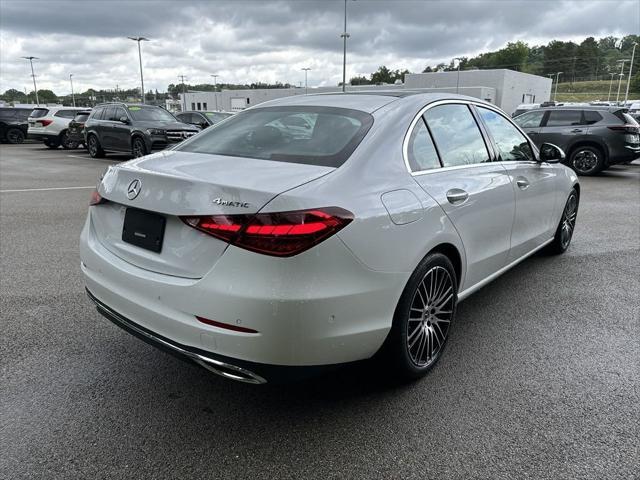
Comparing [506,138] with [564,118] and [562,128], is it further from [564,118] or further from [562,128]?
[564,118]

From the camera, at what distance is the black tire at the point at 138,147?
14500mm

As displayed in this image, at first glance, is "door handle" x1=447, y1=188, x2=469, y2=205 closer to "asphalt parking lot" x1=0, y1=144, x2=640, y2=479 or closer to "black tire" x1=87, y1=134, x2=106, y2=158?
"asphalt parking lot" x1=0, y1=144, x2=640, y2=479

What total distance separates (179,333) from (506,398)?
181 centimetres

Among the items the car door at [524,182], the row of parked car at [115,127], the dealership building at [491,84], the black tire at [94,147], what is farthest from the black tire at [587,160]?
the dealership building at [491,84]

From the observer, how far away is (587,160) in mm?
12977

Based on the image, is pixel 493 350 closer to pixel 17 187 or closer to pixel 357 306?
pixel 357 306

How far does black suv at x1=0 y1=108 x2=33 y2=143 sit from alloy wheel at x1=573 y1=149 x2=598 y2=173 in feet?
77.6

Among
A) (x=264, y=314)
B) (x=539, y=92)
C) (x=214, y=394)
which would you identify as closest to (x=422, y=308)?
(x=264, y=314)

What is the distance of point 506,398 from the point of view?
9.09ft

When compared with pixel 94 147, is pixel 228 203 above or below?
above

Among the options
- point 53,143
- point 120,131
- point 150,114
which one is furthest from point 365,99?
point 53,143

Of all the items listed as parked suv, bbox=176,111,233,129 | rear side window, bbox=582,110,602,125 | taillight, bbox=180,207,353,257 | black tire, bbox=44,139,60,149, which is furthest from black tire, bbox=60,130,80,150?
taillight, bbox=180,207,353,257

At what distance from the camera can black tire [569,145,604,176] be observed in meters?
12.8

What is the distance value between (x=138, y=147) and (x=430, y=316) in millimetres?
13592
